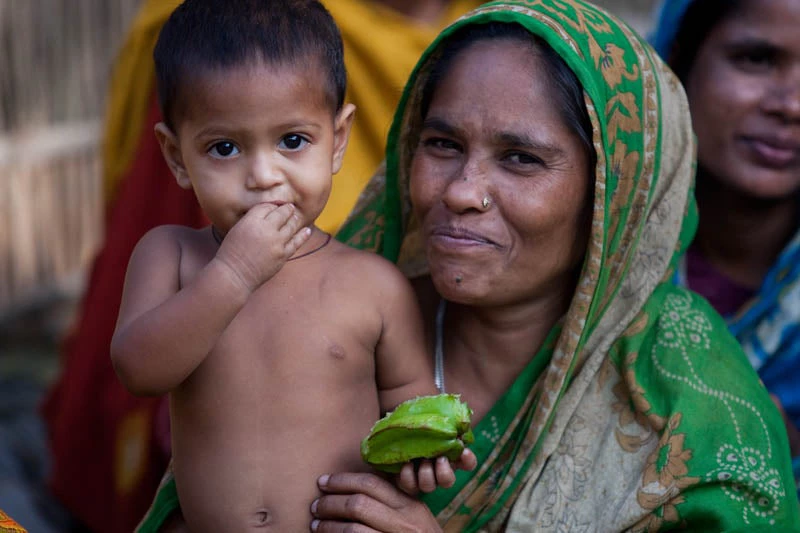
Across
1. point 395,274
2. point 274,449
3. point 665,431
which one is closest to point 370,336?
point 395,274

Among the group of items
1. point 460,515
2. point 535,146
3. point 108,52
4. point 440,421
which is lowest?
point 108,52

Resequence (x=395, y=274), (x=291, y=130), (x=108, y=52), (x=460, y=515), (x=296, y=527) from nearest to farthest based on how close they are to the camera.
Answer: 1. (x=291, y=130)
2. (x=296, y=527)
3. (x=395, y=274)
4. (x=460, y=515)
5. (x=108, y=52)

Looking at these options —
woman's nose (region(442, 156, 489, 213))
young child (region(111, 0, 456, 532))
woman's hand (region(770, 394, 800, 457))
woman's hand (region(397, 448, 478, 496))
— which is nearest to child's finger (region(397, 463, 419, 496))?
woman's hand (region(397, 448, 478, 496))

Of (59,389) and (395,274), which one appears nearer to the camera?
(395,274)

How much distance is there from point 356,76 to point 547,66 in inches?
74.1

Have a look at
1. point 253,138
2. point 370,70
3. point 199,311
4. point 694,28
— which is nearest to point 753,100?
point 694,28

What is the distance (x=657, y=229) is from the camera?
245cm

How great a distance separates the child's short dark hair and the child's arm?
28 cm

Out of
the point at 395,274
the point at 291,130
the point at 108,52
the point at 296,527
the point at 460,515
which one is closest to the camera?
the point at 291,130

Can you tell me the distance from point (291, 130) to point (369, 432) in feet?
2.08

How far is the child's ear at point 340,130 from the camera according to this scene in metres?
2.02

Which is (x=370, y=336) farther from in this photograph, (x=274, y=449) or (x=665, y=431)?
(x=665, y=431)

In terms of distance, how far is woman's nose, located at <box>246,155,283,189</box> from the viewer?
6.04ft

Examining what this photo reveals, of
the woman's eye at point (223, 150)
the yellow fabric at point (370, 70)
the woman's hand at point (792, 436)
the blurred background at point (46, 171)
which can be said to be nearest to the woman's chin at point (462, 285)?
the woman's eye at point (223, 150)
